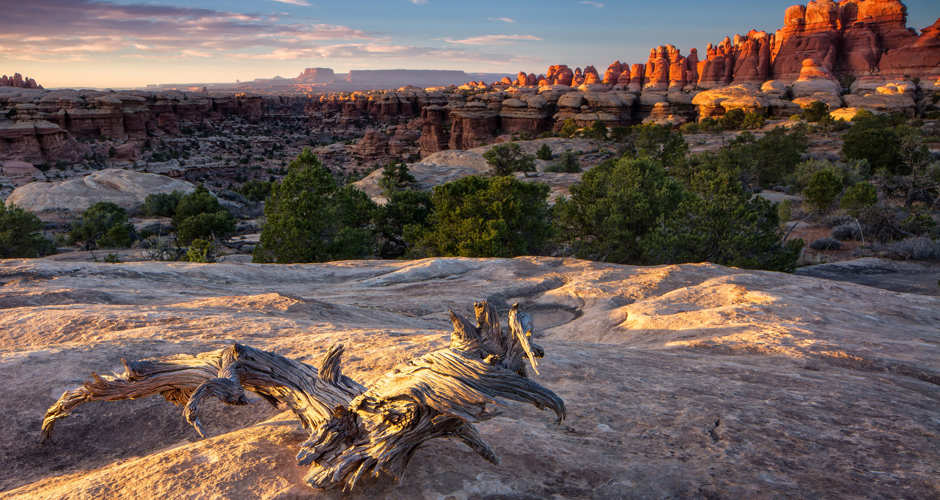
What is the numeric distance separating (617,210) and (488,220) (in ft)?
20.3

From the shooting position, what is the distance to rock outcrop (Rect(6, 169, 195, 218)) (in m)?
46.7

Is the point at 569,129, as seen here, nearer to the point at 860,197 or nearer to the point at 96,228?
the point at 860,197

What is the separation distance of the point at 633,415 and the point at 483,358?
9.08 ft

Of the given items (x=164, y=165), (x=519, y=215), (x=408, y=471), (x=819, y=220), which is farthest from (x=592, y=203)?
(x=164, y=165)

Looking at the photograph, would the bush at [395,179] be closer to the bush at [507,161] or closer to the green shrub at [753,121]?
the bush at [507,161]

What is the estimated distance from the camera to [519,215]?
24547 millimetres

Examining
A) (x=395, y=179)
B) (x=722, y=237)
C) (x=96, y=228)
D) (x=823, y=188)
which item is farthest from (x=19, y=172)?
(x=823, y=188)

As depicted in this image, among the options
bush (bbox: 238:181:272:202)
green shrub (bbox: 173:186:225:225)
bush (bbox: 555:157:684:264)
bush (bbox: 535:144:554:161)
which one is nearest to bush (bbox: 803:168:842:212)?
→ bush (bbox: 555:157:684:264)

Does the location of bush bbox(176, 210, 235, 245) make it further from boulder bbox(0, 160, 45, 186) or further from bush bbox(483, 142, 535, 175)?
boulder bbox(0, 160, 45, 186)

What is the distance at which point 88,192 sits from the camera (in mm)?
49375

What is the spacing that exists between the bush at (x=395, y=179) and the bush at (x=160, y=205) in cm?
1979

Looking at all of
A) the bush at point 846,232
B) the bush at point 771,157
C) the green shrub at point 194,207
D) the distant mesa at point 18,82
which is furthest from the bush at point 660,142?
the distant mesa at point 18,82

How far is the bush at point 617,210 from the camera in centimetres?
2412

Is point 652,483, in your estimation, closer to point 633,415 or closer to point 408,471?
point 633,415
